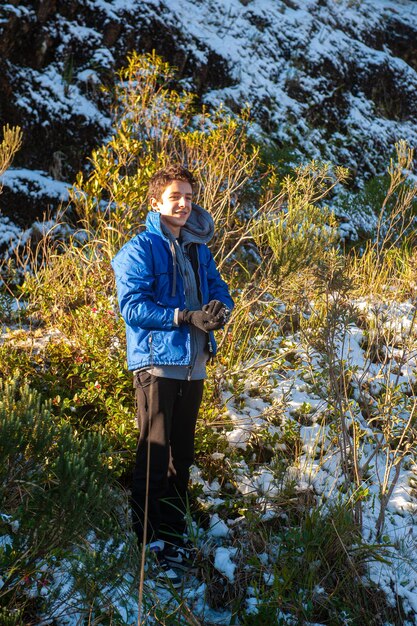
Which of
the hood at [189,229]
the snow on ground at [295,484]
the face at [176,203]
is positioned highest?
the face at [176,203]

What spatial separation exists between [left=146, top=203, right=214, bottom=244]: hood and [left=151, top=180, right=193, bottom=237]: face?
50 mm

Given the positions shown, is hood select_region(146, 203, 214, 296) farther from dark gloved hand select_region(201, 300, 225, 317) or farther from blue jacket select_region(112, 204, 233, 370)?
dark gloved hand select_region(201, 300, 225, 317)

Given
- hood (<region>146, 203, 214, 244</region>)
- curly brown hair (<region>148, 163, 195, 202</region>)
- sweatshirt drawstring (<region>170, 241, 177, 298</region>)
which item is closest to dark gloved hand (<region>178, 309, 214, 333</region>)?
sweatshirt drawstring (<region>170, 241, 177, 298</region>)

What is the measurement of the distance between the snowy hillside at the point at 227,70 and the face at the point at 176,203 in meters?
3.08

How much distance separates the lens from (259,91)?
8227 millimetres

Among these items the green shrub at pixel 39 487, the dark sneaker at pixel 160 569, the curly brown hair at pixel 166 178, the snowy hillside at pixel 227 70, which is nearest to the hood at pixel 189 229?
the curly brown hair at pixel 166 178

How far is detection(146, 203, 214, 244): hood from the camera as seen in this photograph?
269 cm

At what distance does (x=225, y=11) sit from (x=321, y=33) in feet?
6.19

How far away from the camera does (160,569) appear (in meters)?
2.54

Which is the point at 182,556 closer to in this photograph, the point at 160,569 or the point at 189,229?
the point at 160,569

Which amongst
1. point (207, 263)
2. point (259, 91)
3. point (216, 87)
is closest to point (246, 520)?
point (207, 263)

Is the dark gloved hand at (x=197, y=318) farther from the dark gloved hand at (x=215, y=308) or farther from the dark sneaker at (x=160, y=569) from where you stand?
the dark sneaker at (x=160, y=569)

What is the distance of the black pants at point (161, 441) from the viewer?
2559mm

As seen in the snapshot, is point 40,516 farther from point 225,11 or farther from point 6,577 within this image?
point 225,11
